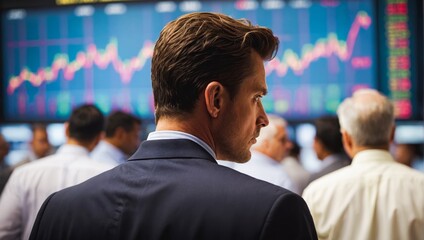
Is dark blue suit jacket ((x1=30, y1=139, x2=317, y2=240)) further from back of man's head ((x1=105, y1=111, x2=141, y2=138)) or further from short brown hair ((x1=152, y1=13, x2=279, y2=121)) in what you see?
back of man's head ((x1=105, y1=111, x2=141, y2=138))

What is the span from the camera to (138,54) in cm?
601

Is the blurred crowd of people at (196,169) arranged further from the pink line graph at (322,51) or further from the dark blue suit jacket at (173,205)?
the pink line graph at (322,51)

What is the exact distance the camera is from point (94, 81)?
6.11 m

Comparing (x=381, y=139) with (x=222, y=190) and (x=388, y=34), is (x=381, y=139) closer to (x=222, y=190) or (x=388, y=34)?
(x=222, y=190)

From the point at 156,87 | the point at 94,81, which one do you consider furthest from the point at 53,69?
the point at 156,87

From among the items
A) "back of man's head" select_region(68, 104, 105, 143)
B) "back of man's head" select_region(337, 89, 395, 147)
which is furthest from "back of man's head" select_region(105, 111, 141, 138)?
"back of man's head" select_region(337, 89, 395, 147)

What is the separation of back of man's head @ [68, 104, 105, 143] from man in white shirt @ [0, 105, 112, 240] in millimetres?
58

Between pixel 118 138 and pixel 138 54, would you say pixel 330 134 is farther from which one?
pixel 138 54

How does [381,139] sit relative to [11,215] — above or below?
above

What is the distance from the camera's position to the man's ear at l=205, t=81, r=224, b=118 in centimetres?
129

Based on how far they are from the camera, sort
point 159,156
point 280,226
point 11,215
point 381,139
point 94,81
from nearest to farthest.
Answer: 1. point 280,226
2. point 159,156
3. point 381,139
4. point 11,215
5. point 94,81

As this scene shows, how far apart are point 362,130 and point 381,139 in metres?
0.08

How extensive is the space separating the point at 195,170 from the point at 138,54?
4.81m

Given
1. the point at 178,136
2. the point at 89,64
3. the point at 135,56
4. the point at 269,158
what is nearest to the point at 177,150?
the point at 178,136
